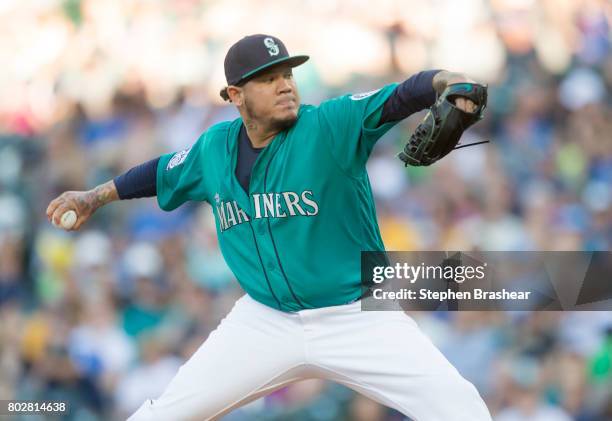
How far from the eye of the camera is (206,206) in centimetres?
845

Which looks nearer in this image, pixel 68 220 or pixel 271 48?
pixel 271 48

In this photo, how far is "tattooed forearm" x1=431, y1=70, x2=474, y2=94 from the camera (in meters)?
3.70

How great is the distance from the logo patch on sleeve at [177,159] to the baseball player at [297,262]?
12.2 inches

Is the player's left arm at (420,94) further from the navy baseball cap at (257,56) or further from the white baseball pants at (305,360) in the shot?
the white baseball pants at (305,360)

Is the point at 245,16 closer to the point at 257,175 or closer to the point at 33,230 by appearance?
the point at 33,230

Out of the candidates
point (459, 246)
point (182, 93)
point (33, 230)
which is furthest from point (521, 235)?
point (33, 230)

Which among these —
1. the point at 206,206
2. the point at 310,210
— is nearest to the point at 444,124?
the point at 310,210

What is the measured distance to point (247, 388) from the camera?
171 inches

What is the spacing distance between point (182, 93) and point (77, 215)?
4587 mm

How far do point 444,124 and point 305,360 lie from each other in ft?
3.99

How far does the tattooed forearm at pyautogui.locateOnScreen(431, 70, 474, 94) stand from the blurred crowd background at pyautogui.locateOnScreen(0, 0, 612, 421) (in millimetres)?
3218

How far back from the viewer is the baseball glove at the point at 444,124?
3678 millimetres

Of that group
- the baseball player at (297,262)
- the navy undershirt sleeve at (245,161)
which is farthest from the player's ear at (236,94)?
the navy undershirt sleeve at (245,161)

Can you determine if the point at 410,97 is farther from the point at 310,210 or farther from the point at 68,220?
the point at 68,220
